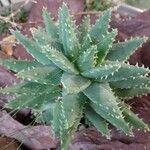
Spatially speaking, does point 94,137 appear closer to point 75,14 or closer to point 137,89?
point 137,89

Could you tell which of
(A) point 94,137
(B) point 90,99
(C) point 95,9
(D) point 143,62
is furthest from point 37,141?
(C) point 95,9

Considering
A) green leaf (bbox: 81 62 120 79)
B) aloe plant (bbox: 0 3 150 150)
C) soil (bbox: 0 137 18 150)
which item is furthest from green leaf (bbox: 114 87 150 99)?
soil (bbox: 0 137 18 150)

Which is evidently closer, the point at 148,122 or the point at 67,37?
the point at 67,37

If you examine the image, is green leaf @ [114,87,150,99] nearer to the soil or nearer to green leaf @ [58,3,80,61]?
green leaf @ [58,3,80,61]

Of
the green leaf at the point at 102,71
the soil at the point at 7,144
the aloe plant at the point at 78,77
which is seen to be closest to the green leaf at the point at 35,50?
the aloe plant at the point at 78,77

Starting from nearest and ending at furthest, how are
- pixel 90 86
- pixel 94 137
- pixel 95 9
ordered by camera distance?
pixel 90 86
pixel 94 137
pixel 95 9

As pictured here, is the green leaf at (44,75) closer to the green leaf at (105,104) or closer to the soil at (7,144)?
the green leaf at (105,104)
